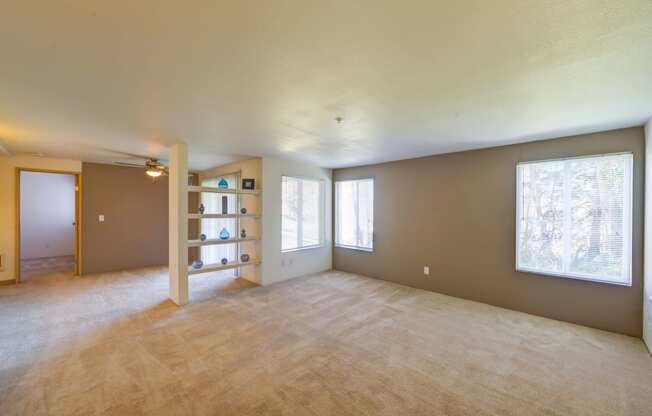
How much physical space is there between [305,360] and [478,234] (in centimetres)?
321

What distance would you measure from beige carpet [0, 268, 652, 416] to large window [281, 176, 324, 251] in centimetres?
168

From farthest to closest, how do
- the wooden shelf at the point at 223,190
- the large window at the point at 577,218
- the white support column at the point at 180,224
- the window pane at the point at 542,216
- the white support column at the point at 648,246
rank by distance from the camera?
1. the wooden shelf at the point at 223,190
2. the white support column at the point at 180,224
3. the window pane at the point at 542,216
4. the large window at the point at 577,218
5. the white support column at the point at 648,246

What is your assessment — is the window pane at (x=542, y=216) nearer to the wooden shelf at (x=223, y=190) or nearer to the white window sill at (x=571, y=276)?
the white window sill at (x=571, y=276)

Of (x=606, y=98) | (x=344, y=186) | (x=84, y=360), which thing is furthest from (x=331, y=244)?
(x=606, y=98)

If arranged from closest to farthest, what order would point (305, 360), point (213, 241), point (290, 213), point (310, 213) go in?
point (305, 360) < point (213, 241) < point (290, 213) < point (310, 213)

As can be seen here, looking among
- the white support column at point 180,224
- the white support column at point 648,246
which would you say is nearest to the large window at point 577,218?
the white support column at point 648,246

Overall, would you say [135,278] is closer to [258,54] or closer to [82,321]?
[82,321]

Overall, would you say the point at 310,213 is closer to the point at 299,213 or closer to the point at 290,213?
the point at 299,213

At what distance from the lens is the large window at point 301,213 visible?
17.7ft

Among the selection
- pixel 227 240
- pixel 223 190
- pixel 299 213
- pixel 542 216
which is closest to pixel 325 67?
pixel 223 190

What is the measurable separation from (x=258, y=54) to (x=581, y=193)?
3992 millimetres

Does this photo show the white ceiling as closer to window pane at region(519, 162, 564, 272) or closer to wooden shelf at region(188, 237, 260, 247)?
window pane at region(519, 162, 564, 272)

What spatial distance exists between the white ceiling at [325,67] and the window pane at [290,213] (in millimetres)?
2214

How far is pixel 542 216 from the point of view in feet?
11.6
